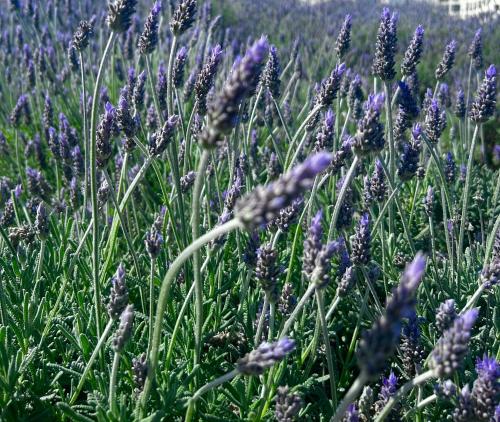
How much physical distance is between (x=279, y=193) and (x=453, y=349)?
477 millimetres

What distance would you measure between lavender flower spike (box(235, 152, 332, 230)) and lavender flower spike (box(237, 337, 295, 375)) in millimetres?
338

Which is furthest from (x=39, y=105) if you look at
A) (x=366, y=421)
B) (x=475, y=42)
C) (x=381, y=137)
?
(x=366, y=421)

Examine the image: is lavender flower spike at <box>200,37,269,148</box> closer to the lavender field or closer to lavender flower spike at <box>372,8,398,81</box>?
the lavender field

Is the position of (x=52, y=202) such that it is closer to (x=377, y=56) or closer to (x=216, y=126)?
(x=377, y=56)

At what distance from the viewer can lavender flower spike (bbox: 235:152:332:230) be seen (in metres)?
0.94

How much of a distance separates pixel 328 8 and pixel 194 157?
9925mm

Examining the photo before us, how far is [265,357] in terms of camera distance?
1225 millimetres

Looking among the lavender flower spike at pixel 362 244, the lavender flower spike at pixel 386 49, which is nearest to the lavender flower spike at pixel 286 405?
the lavender flower spike at pixel 362 244

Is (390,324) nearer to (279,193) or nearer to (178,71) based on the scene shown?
(279,193)

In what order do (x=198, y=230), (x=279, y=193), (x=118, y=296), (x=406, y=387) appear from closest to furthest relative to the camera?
(x=279, y=193) → (x=406, y=387) → (x=198, y=230) → (x=118, y=296)

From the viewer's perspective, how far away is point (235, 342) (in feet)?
7.09

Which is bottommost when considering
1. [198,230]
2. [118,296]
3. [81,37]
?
[118,296]

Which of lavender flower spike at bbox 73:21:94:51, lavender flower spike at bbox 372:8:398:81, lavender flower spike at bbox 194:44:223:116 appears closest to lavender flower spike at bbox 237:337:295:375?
lavender flower spike at bbox 194:44:223:116

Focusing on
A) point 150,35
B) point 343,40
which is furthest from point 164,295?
point 343,40
